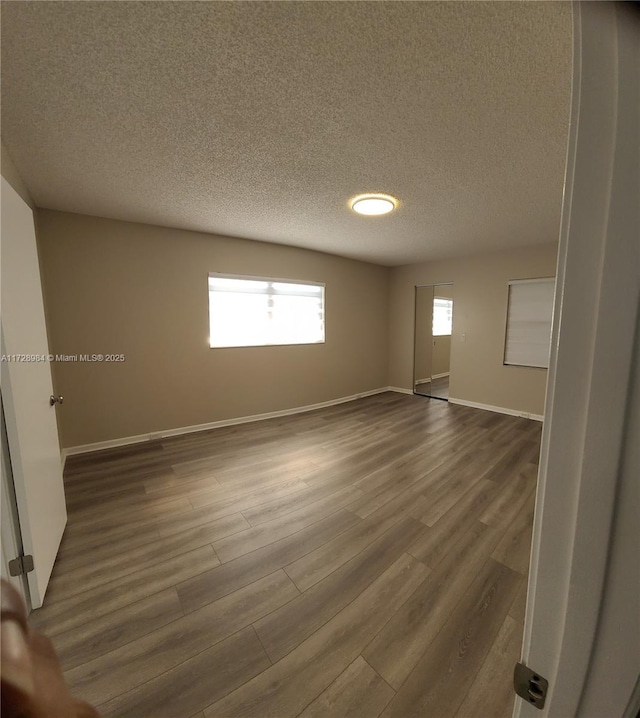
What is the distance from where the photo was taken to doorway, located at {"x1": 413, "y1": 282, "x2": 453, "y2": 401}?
573 cm

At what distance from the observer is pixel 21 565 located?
137 cm

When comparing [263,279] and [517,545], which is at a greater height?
[263,279]

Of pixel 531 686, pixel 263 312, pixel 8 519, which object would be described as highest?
pixel 263 312

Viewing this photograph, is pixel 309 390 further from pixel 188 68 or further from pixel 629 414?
pixel 629 414

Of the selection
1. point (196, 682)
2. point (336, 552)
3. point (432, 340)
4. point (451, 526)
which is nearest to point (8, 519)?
point (196, 682)

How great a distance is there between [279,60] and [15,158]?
6.70 ft

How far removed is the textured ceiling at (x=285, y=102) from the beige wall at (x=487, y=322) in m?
1.83

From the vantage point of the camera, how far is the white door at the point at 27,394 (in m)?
1.32

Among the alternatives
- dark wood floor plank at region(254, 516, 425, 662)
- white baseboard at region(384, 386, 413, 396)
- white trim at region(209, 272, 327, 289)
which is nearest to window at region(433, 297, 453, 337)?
white baseboard at region(384, 386, 413, 396)

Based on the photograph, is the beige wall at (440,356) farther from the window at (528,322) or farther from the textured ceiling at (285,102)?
the textured ceiling at (285,102)

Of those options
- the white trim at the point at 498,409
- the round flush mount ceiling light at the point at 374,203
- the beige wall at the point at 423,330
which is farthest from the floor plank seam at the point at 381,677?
the beige wall at the point at 423,330

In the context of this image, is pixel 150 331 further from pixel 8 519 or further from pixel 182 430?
pixel 8 519

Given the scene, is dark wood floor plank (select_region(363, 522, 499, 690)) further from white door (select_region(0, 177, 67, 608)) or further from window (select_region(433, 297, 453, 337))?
window (select_region(433, 297, 453, 337))

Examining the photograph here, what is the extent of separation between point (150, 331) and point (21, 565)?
2.47 meters
